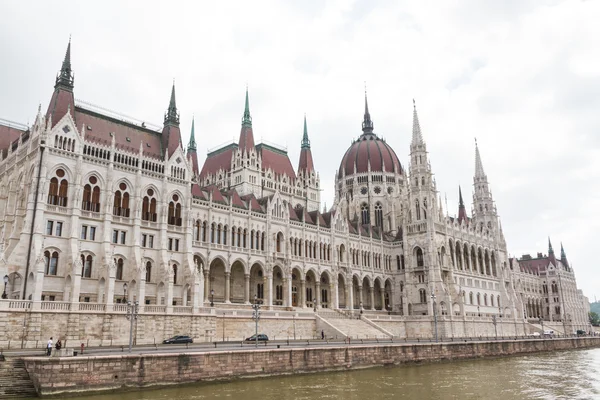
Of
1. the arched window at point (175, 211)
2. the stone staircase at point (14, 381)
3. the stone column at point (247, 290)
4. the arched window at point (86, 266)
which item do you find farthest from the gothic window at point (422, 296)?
the stone staircase at point (14, 381)

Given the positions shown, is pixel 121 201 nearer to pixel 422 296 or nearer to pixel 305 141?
pixel 305 141

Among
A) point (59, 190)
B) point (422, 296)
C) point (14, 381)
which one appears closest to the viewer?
point (14, 381)

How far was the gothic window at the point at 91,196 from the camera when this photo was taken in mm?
53781

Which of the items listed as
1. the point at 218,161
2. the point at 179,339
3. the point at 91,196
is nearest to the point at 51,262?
the point at 91,196

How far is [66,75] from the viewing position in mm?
57500

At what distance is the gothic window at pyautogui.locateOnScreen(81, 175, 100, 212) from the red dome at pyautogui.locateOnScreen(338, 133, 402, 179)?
232ft

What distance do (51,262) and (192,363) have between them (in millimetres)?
21403

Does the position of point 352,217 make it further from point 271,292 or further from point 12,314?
point 12,314

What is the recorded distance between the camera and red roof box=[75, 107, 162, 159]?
2286 inches

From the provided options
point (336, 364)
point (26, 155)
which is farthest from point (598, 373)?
point (26, 155)

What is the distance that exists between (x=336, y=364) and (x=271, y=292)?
87.9ft

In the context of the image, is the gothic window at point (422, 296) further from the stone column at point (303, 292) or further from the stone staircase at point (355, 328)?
the stone column at point (303, 292)

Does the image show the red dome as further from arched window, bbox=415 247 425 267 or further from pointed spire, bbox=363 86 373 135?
arched window, bbox=415 247 425 267

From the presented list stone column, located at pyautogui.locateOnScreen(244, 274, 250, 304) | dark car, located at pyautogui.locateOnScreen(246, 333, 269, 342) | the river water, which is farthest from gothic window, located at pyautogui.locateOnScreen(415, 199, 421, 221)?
dark car, located at pyautogui.locateOnScreen(246, 333, 269, 342)
